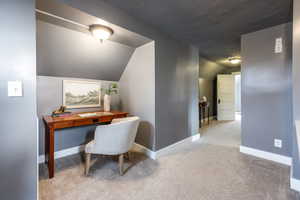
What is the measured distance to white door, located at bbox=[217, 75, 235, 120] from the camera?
566 centimetres

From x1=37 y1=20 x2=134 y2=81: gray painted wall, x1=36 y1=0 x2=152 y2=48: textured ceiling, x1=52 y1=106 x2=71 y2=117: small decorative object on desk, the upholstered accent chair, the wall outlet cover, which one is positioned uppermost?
x1=36 y1=0 x2=152 y2=48: textured ceiling

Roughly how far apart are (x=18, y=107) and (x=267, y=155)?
3.63 m

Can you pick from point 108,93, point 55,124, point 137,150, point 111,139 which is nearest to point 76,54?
point 108,93

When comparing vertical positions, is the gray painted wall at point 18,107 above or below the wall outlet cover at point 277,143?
above

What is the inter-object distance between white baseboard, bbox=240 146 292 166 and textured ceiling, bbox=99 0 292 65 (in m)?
2.24

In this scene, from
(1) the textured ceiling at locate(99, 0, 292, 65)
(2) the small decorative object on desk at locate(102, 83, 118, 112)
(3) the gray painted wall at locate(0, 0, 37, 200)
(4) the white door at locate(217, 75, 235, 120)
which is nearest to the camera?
(3) the gray painted wall at locate(0, 0, 37, 200)

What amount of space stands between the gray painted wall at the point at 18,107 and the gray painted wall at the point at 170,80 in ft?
2.73

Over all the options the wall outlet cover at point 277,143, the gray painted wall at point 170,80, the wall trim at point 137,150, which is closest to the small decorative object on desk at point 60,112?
the wall trim at point 137,150

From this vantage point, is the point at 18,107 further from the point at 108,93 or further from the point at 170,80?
the point at 170,80

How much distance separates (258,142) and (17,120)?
352 centimetres

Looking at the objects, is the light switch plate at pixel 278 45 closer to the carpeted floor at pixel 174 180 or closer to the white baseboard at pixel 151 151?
the carpeted floor at pixel 174 180

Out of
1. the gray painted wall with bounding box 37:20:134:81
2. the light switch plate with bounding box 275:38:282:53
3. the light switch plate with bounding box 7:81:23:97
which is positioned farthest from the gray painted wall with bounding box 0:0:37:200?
the light switch plate with bounding box 275:38:282:53

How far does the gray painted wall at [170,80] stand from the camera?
6.58 ft

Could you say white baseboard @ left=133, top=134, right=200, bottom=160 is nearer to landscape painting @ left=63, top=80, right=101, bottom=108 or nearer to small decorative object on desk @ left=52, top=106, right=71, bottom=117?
landscape painting @ left=63, top=80, right=101, bottom=108
